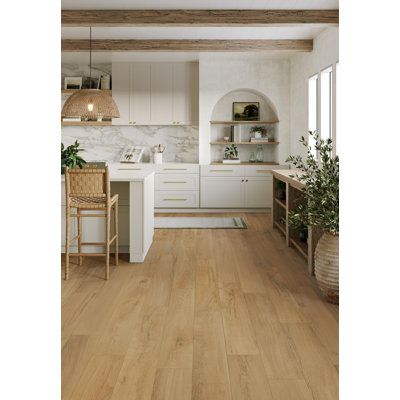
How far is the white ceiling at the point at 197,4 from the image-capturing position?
207 inches

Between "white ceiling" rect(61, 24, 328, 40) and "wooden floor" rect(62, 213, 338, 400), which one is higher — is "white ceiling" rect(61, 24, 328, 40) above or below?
above

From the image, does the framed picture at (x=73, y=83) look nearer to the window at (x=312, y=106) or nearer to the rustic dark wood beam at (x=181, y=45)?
the rustic dark wood beam at (x=181, y=45)

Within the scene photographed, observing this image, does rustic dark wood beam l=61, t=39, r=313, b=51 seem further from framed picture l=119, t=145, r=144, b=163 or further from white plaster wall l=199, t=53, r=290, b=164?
framed picture l=119, t=145, r=144, b=163

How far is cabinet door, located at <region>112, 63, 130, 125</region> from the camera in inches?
344

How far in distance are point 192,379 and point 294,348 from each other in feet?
2.24

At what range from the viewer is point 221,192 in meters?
8.68

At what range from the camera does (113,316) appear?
11.2 feet

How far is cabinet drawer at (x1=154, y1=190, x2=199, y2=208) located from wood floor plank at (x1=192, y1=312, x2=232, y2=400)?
5.28 m

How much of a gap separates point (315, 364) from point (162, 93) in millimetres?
6843

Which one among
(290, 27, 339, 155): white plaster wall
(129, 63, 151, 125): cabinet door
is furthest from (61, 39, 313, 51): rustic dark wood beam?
(129, 63, 151, 125): cabinet door

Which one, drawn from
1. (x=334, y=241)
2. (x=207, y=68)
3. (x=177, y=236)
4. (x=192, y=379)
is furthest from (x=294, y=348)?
(x=207, y=68)

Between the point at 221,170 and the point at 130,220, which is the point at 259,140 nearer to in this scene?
the point at 221,170

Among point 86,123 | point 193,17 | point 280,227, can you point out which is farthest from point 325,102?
point 86,123
